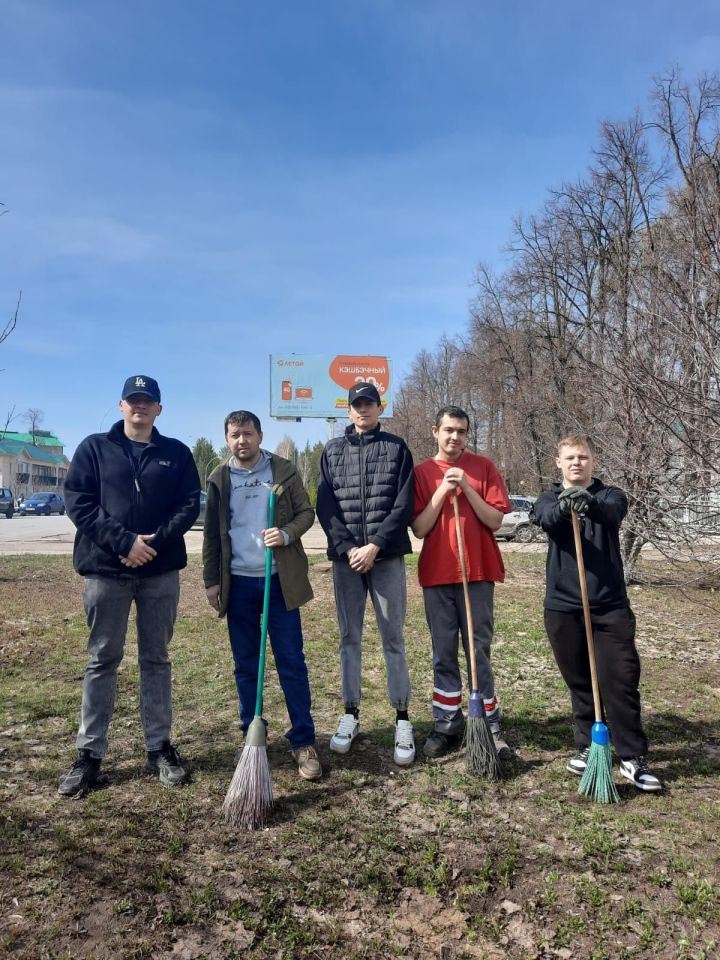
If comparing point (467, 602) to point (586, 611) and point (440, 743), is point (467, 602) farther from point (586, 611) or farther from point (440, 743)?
point (440, 743)

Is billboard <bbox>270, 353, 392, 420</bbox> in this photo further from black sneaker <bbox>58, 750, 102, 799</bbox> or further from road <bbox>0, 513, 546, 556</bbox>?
black sneaker <bbox>58, 750, 102, 799</bbox>

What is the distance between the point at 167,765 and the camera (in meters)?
3.34

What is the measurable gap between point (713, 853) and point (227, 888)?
2016 mm

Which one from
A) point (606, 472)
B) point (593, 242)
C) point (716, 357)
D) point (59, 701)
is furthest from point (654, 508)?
point (593, 242)

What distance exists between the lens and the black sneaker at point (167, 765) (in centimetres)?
328

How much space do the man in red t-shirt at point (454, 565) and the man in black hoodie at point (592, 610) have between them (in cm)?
35

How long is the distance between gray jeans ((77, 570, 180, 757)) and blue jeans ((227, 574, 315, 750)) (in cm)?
36

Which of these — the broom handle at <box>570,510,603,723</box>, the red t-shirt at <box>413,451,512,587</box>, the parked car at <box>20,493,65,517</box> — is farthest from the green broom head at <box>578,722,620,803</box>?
the parked car at <box>20,493,65,517</box>

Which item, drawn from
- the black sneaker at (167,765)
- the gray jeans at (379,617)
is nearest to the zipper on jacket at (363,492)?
the gray jeans at (379,617)

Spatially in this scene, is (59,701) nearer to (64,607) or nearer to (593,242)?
(64,607)

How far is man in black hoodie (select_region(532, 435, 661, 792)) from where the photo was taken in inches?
128

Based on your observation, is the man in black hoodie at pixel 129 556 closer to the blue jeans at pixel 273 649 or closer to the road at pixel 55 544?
the blue jeans at pixel 273 649

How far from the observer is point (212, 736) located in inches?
157

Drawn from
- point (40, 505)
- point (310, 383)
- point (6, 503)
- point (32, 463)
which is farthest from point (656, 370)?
point (32, 463)
